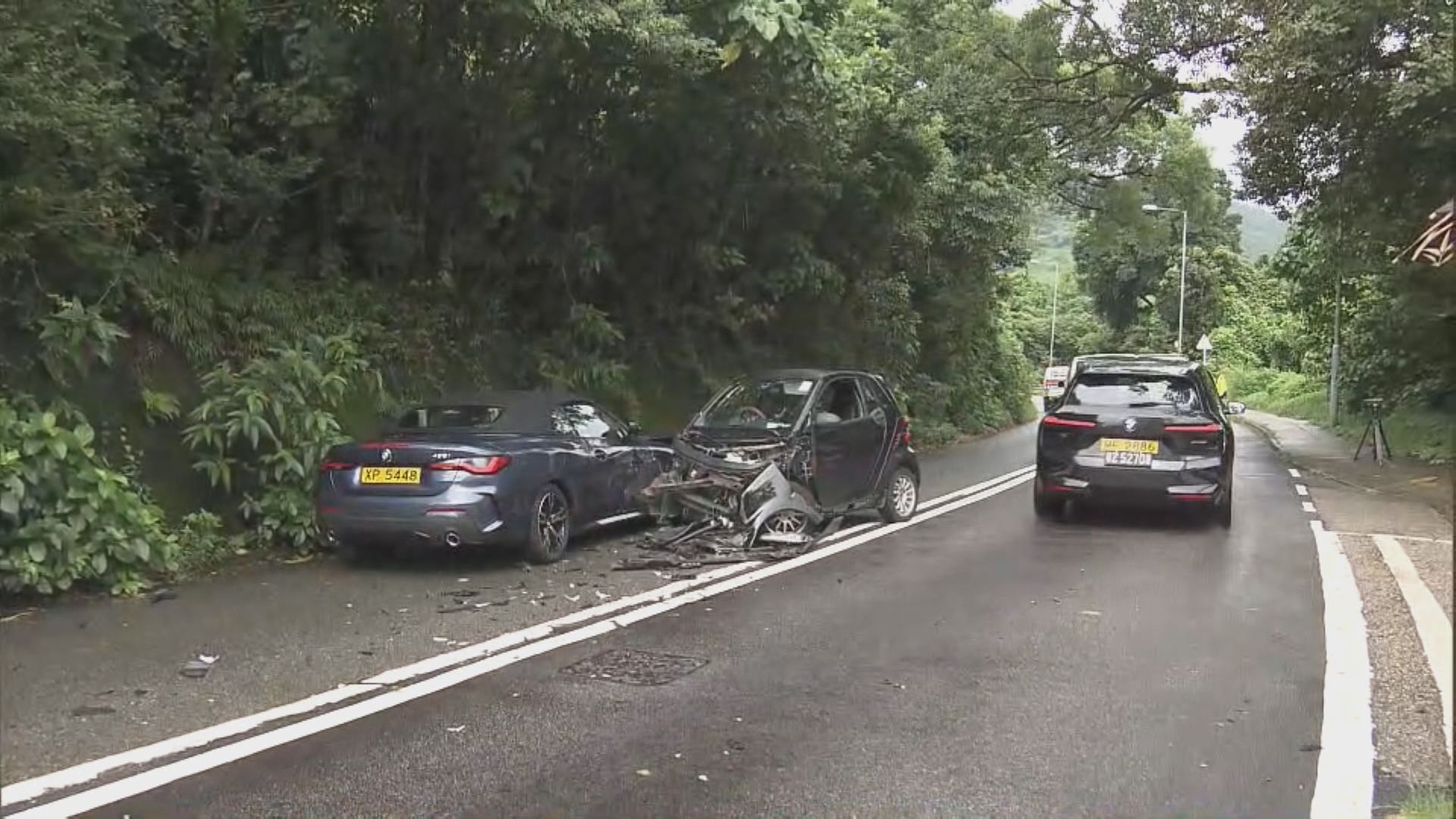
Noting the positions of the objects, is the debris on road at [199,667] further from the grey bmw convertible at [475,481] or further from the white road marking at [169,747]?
the grey bmw convertible at [475,481]

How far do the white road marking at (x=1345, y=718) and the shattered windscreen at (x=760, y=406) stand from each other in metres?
4.42

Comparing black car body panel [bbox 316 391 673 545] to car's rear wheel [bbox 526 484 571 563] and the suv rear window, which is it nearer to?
car's rear wheel [bbox 526 484 571 563]

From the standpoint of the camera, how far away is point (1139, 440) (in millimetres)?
11070

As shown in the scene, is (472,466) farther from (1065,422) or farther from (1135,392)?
(1135,392)

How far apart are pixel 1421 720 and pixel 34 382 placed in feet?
29.1

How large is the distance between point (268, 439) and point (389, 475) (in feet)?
5.41

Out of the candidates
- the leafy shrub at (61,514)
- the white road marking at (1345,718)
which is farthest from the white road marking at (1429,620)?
the leafy shrub at (61,514)

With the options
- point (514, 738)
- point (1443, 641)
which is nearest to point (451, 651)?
point (514, 738)

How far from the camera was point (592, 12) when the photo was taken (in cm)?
1034

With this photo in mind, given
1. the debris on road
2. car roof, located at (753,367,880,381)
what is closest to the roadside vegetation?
the debris on road

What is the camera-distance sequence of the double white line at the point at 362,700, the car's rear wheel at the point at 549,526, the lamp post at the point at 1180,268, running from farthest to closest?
the lamp post at the point at 1180,268 → the car's rear wheel at the point at 549,526 → the double white line at the point at 362,700

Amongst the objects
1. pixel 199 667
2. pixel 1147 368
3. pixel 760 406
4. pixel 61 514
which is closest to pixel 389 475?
pixel 61 514

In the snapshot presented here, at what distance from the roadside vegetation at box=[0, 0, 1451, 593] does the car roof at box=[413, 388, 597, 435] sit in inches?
45.1

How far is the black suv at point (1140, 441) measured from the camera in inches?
432
